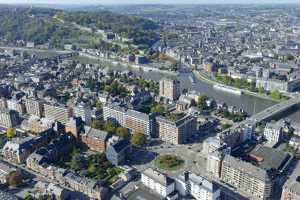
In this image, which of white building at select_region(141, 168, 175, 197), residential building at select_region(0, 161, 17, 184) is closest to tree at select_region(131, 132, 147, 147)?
white building at select_region(141, 168, 175, 197)

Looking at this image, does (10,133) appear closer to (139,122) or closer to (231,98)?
(139,122)

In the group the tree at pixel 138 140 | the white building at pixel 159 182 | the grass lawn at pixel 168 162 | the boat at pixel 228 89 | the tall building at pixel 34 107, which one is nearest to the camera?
the white building at pixel 159 182

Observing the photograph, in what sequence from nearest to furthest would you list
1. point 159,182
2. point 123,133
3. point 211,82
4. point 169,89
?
point 159,182, point 123,133, point 169,89, point 211,82

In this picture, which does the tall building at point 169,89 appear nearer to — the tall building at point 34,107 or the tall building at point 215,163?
the tall building at point 34,107

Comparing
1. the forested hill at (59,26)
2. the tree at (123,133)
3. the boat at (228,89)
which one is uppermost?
the forested hill at (59,26)

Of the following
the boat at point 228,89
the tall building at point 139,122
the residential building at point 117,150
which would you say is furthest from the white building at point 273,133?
the boat at point 228,89

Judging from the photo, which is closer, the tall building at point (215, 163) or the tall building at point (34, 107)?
the tall building at point (215, 163)

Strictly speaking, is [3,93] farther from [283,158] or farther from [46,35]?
[46,35]

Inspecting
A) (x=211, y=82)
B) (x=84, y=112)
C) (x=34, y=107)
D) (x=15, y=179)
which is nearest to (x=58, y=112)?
(x=84, y=112)
